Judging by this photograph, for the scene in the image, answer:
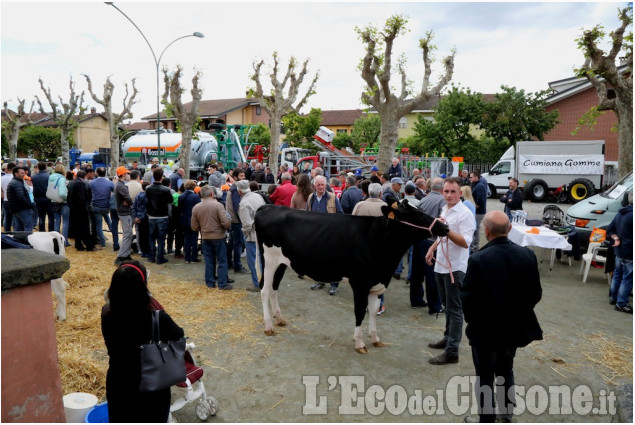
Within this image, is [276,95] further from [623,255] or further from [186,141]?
[623,255]

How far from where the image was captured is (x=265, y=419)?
4.05 m

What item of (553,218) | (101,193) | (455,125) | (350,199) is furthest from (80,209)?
(455,125)

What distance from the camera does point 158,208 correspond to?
932 cm

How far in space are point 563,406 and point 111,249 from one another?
33.0 ft

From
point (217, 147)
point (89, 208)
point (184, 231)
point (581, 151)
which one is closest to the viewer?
point (184, 231)

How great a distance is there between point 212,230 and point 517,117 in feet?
93.8

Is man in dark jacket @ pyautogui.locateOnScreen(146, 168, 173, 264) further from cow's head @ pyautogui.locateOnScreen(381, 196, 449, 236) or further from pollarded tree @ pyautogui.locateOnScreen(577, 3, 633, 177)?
pollarded tree @ pyautogui.locateOnScreen(577, 3, 633, 177)

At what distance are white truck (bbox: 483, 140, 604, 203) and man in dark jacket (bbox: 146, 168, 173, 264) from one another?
64.1 feet

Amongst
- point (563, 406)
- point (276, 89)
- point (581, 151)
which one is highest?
point (276, 89)

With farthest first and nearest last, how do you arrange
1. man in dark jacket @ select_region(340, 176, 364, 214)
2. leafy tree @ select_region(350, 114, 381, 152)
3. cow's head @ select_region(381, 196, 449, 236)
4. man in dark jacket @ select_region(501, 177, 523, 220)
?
leafy tree @ select_region(350, 114, 381, 152)
man in dark jacket @ select_region(501, 177, 523, 220)
man in dark jacket @ select_region(340, 176, 364, 214)
cow's head @ select_region(381, 196, 449, 236)

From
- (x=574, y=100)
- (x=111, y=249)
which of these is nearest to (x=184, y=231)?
(x=111, y=249)

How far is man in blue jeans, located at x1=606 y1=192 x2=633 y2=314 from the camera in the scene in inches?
279

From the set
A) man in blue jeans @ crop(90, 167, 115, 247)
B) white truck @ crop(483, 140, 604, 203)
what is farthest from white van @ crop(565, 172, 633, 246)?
white truck @ crop(483, 140, 604, 203)

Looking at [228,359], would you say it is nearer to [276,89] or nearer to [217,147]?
[276,89]
